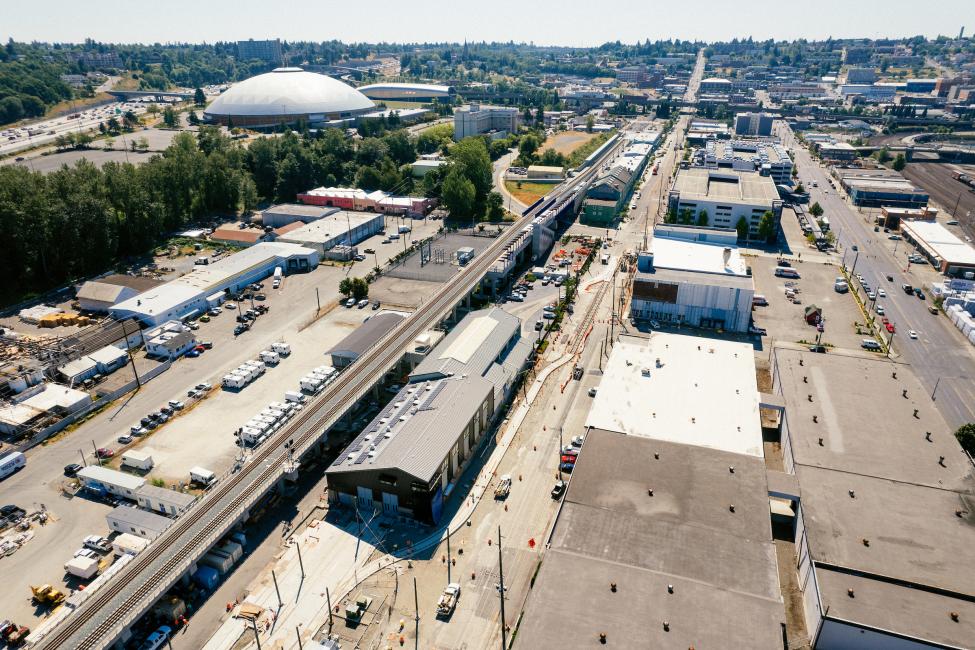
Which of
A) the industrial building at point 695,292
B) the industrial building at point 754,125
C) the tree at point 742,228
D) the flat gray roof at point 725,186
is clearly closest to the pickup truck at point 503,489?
the industrial building at point 695,292

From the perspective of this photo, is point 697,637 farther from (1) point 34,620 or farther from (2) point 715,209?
(2) point 715,209

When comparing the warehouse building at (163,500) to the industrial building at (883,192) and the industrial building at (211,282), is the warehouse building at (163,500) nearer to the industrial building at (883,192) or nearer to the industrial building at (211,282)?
the industrial building at (211,282)

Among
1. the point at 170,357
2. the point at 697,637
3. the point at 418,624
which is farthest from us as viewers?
the point at 170,357

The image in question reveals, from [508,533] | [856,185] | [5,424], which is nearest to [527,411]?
[508,533]

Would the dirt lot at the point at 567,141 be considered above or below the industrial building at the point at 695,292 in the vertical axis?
above

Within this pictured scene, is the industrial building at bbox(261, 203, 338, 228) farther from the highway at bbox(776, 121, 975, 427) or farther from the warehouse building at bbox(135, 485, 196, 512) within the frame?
the highway at bbox(776, 121, 975, 427)
